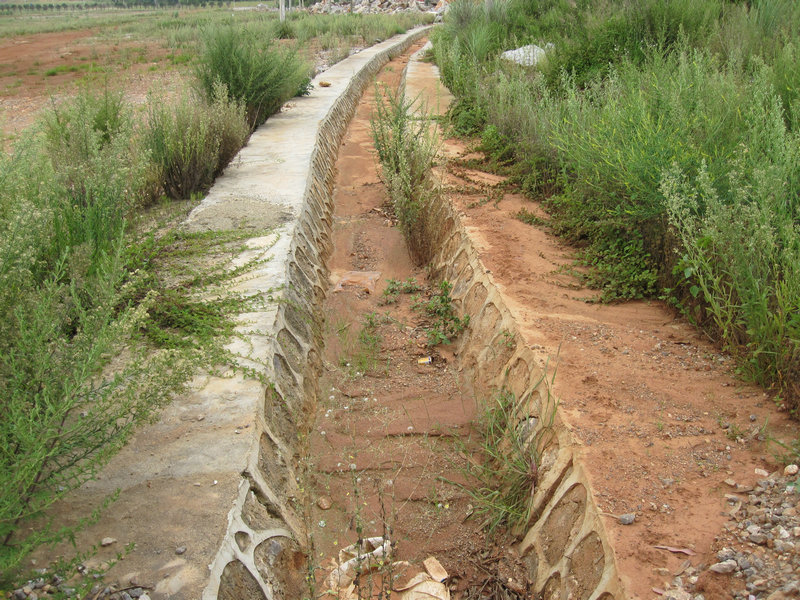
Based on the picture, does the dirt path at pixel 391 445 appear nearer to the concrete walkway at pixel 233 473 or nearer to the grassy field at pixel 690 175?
the concrete walkway at pixel 233 473

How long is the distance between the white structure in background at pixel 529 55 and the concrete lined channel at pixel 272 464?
587 centimetres

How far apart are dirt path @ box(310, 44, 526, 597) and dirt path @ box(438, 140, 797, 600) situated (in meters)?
0.66

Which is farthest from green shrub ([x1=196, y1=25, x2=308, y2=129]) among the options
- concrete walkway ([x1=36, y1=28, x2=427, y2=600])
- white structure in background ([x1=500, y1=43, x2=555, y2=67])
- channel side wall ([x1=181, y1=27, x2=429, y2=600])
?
concrete walkway ([x1=36, y1=28, x2=427, y2=600])

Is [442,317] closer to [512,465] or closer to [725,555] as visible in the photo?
[512,465]

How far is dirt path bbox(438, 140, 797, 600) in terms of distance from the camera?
7.89 ft

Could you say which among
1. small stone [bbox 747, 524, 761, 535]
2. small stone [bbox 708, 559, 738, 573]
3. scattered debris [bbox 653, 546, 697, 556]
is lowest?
scattered debris [bbox 653, 546, 697, 556]

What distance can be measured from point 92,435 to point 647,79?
17.3 ft

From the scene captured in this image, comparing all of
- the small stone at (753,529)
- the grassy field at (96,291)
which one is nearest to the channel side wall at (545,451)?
the small stone at (753,529)

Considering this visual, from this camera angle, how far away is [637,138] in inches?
170

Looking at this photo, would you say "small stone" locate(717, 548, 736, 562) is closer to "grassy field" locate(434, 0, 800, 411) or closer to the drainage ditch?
the drainage ditch

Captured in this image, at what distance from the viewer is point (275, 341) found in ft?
12.2

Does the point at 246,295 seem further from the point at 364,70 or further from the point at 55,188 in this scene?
the point at 364,70

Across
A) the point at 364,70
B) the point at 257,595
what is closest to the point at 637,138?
the point at 257,595

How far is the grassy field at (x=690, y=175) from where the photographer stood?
10.7 feet
